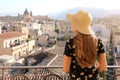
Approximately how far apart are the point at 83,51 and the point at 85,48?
4 centimetres

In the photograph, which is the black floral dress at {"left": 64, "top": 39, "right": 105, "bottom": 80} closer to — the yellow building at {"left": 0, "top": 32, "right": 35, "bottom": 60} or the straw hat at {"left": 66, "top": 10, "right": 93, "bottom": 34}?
the straw hat at {"left": 66, "top": 10, "right": 93, "bottom": 34}

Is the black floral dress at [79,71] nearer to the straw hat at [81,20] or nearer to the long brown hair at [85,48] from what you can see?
the long brown hair at [85,48]

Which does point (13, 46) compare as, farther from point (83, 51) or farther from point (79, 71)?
point (83, 51)

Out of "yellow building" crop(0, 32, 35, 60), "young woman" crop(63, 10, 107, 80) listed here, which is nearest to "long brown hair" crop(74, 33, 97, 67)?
"young woman" crop(63, 10, 107, 80)

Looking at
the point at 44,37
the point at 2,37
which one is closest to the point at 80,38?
the point at 2,37

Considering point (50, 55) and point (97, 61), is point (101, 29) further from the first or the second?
point (97, 61)

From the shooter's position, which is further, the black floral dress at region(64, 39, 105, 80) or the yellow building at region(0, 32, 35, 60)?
the yellow building at region(0, 32, 35, 60)

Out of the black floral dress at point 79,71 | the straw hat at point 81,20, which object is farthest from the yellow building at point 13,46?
the straw hat at point 81,20

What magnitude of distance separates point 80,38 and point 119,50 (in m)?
33.5

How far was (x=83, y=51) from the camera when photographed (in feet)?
11.5

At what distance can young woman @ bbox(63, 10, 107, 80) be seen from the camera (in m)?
3.49

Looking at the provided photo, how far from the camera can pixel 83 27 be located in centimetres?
352

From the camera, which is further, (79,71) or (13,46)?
(13,46)

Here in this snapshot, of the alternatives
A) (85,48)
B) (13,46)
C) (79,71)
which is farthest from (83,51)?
(13,46)
